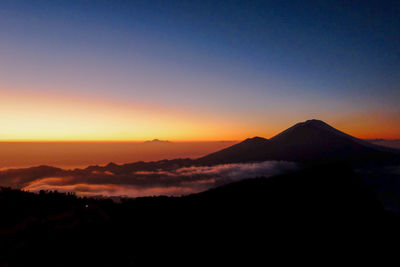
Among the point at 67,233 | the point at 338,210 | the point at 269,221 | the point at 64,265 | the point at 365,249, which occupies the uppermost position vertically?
the point at 67,233

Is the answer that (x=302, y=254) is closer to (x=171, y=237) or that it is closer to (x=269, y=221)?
(x=269, y=221)

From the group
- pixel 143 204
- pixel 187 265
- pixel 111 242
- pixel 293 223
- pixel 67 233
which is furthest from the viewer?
pixel 293 223

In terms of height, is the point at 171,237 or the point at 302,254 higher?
the point at 171,237

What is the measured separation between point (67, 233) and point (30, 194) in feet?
41.3

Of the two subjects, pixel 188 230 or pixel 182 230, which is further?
pixel 188 230

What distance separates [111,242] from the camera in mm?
16438

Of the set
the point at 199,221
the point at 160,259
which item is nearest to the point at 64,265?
the point at 160,259

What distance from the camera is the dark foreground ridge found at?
14.7m

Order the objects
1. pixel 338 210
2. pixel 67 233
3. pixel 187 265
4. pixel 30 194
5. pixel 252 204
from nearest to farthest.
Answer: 1. pixel 67 233
2. pixel 187 265
3. pixel 30 194
4. pixel 252 204
5. pixel 338 210

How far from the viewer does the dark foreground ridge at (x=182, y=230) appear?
48.1 ft

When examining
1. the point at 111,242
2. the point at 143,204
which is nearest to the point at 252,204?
the point at 143,204

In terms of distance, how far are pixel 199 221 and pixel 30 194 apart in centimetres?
1893

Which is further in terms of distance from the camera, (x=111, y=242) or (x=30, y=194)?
(x=30, y=194)

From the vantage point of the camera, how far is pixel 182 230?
2258 centimetres
